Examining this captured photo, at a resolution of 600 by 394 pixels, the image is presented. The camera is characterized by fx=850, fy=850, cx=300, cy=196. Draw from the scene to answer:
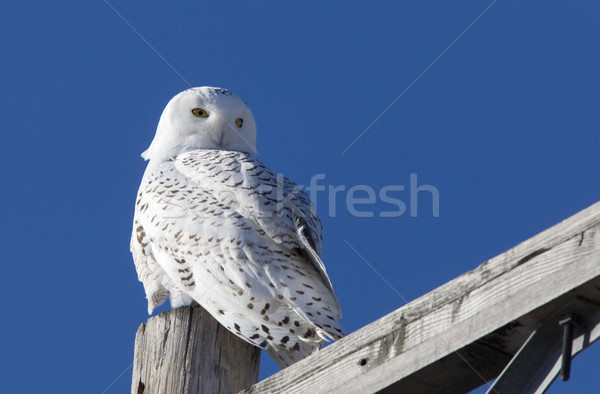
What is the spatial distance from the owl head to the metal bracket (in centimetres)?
360

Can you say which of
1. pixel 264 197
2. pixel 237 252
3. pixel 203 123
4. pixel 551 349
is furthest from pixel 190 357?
pixel 203 123

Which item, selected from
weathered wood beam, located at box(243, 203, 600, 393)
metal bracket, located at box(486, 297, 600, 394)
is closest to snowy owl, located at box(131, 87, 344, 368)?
weathered wood beam, located at box(243, 203, 600, 393)

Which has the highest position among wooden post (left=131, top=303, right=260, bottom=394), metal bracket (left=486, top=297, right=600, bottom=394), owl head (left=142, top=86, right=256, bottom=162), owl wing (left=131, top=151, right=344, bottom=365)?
owl head (left=142, top=86, right=256, bottom=162)

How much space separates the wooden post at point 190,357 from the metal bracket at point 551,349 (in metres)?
1.35

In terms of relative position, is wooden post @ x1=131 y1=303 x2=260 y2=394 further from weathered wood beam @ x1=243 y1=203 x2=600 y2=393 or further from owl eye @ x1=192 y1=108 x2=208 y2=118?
owl eye @ x1=192 y1=108 x2=208 y2=118

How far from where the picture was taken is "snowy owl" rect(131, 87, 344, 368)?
335 cm

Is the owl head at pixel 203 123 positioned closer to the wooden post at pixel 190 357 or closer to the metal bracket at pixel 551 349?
the wooden post at pixel 190 357

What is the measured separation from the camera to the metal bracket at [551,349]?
1.54 meters

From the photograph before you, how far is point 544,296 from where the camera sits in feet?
5.18

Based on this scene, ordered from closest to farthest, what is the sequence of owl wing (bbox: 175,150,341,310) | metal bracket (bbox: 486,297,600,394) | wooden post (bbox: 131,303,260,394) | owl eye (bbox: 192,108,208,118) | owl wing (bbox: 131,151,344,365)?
metal bracket (bbox: 486,297,600,394) < wooden post (bbox: 131,303,260,394) < owl wing (bbox: 131,151,344,365) < owl wing (bbox: 175,150,341,310) < owl eye (bbox: 192,108,208,118)

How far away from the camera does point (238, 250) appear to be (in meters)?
3.71

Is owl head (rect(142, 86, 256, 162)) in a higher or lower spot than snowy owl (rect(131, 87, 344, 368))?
higher

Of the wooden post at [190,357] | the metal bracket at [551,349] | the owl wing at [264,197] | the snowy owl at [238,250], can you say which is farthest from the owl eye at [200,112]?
the metal bracket at [551,349]

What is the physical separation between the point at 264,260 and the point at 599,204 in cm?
224
